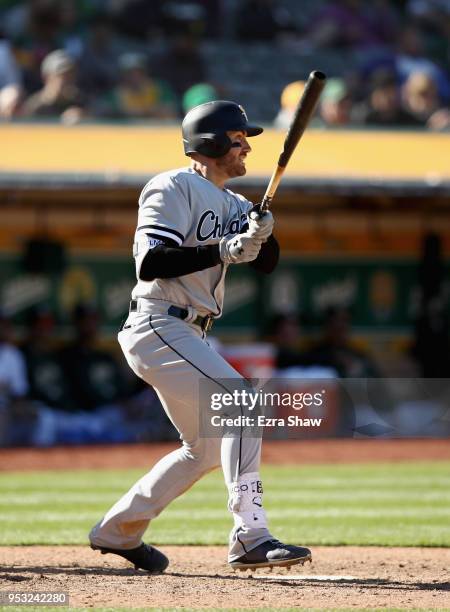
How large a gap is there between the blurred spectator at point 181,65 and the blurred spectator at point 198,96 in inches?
28.7

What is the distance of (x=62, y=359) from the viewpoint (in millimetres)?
10977

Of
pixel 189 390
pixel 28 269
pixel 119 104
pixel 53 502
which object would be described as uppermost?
pixel 119 104

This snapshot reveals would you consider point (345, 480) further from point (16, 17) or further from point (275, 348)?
point (16, 17)

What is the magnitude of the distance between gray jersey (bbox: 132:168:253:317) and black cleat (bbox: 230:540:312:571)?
0.89 meters

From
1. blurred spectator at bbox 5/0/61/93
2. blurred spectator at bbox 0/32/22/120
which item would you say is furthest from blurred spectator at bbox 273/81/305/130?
blurred spectator at bbox 5/0/61/93

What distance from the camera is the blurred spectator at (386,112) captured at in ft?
38.5

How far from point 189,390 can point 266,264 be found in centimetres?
61

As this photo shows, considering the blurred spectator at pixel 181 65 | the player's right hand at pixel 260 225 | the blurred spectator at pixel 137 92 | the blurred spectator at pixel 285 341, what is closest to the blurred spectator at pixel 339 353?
the blurred spectator at pixel 285 341

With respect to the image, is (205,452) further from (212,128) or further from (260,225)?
(212,128)

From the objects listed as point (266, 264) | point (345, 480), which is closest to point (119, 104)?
point (345, 480)

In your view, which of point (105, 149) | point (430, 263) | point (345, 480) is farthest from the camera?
point (430, 263)

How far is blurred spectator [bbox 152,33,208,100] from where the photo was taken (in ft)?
→ 41.5

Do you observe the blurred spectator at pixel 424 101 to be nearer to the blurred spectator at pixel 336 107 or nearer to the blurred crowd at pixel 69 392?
the blurred spectator at pixel 336 107

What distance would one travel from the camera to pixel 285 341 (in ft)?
37.3
